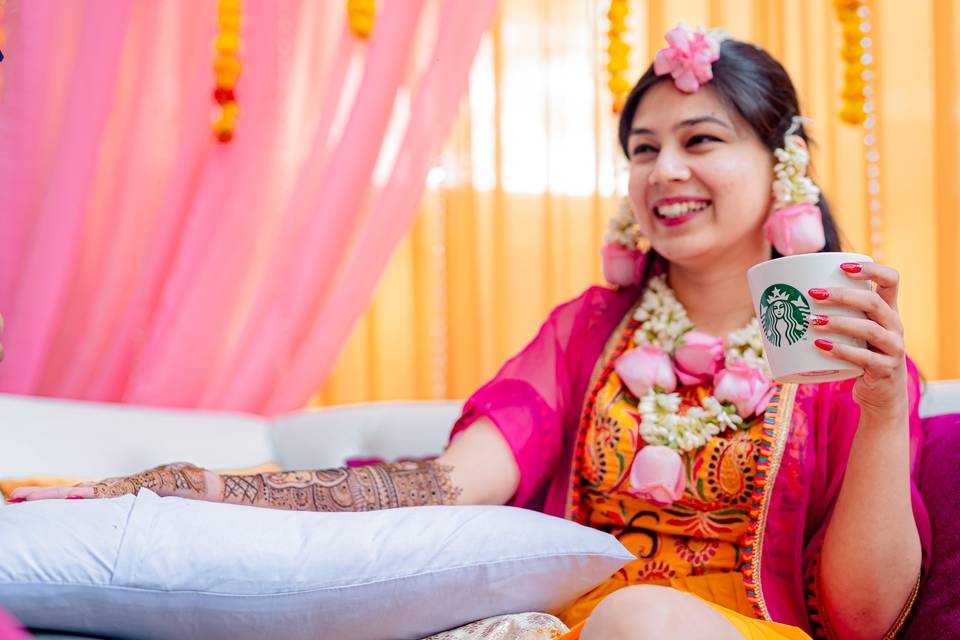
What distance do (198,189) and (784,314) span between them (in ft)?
4.50

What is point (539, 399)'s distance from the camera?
1.59 meters

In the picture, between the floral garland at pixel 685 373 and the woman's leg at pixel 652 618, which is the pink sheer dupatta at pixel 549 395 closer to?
the floral garland at pixel 685 373

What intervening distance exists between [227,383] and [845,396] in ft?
4.11

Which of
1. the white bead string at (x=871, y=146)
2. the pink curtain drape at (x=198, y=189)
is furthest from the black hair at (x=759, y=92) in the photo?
the white bead string at (x=871, y=146)

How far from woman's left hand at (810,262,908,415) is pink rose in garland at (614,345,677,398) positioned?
437 millimetres

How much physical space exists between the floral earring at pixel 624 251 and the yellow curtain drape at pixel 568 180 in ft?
2.08

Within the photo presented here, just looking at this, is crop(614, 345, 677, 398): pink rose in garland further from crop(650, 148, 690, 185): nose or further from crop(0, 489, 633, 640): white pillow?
crop(0, 489, 633, 640): white pillow

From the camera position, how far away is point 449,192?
2354 mm

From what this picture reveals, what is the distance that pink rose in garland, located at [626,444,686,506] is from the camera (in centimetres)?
141

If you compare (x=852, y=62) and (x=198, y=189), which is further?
(x=852, y=62)

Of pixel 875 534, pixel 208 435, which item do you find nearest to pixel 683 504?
pixel 875 534

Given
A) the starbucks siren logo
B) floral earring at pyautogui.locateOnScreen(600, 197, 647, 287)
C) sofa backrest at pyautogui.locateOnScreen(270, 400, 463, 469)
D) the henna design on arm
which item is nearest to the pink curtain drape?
sofa backrest at pyautogui.locateOnScreen(270, 400, 463, 469)

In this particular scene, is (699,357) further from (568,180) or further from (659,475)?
(568,180)

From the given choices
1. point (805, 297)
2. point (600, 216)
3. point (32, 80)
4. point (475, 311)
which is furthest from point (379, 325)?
point (805, 297)
